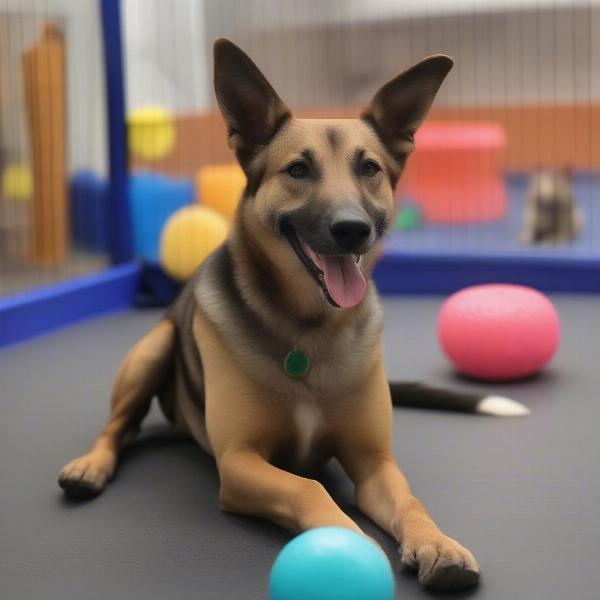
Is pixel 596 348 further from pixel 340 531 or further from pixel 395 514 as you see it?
pixel 340 531

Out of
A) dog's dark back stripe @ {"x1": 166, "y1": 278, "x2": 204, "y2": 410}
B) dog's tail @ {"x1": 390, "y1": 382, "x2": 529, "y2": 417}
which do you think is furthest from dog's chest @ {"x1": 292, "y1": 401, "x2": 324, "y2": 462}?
dog's tail @ {"x1": 390, "y1": 382, "x2": 529, "y2": 417}

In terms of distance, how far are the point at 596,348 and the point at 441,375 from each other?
2.82ft

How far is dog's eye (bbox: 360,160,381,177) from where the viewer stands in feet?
8.36

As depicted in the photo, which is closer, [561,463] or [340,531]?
[340,531]

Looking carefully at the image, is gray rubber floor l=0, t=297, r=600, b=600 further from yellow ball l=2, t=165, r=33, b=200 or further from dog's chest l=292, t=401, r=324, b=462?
yellow ball l=2, t=165, r=33, b=200

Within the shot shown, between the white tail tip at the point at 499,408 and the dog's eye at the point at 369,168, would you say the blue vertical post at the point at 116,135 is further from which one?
the dog's eye at the point at 369,168

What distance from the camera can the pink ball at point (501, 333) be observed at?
3861mm

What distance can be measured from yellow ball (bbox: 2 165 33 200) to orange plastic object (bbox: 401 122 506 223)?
285 centimetres

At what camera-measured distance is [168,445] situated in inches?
126

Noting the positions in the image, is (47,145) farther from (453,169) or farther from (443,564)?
(443,564)

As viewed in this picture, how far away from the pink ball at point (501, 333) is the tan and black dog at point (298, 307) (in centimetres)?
123

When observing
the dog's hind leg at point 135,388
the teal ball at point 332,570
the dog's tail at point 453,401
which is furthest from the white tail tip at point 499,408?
the teal ball at point 332,570

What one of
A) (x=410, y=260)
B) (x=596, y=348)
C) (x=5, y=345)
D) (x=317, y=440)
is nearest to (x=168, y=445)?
(x=317, y=440)

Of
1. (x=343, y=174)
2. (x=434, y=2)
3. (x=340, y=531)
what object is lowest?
(x=340, y=531)
